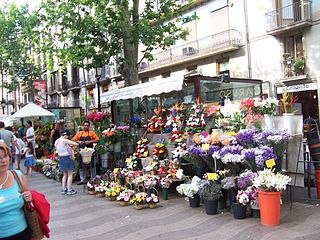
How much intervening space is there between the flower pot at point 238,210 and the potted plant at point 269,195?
0.39 m

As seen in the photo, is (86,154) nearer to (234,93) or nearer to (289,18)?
(234,93)

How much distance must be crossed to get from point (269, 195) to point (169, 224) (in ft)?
5.36

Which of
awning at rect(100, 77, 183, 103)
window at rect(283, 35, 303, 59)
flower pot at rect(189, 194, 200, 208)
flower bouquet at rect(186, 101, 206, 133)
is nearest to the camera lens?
flower pot at rect(189, 194, 200, 208)

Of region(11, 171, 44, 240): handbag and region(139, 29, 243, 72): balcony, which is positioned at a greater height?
region(139, 29, 243, 72): balcony

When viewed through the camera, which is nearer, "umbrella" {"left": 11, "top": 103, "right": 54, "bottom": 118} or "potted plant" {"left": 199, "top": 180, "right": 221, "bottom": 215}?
"potted plant" {"left": 199, "top": 180, "right": 221, "bottom": 215}

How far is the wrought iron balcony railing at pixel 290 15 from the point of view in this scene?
18.1 meters

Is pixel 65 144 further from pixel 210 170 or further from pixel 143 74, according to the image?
pixel 143 74

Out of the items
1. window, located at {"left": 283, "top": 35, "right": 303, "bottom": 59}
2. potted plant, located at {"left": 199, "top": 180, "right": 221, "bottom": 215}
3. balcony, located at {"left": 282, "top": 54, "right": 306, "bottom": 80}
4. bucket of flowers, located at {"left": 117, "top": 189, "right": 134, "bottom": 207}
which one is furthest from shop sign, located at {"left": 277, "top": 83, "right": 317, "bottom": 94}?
potted plant, located at {"left": 199, "top": 180, "right": 221, "bottom": 215}

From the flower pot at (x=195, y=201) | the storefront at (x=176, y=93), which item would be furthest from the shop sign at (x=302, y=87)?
the flower pot at (x=195, y=201)

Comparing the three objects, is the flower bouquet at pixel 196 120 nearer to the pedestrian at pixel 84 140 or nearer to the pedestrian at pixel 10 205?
the pedestrian at pixel 84 140

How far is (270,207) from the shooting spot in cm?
527

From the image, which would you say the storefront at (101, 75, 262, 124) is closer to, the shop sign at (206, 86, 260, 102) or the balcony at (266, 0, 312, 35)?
the shop sign at (206, 86, 260, 102)

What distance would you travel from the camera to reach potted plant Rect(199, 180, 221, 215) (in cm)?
607

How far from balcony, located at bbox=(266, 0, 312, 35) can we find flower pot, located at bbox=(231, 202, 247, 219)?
1472 centimetres
